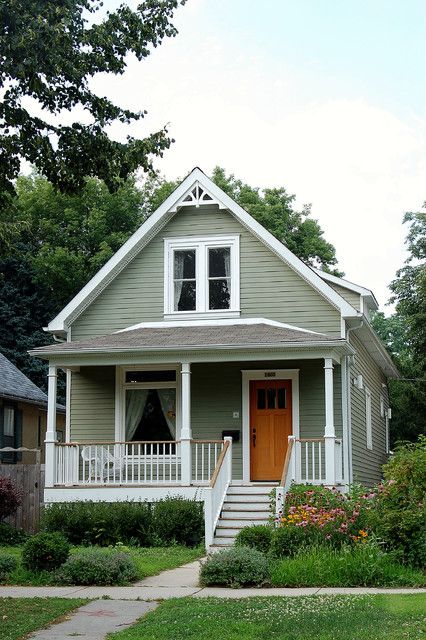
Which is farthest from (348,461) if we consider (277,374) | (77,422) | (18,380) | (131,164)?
(18,380)

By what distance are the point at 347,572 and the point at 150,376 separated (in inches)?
402

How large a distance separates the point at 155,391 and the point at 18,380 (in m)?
10.6

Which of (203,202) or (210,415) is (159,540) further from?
(203,202)

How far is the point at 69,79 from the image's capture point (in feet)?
37.6

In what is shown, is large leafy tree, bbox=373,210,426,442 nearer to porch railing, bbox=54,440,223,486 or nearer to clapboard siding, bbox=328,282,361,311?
clapboard siding, bbox=328,282,361,311

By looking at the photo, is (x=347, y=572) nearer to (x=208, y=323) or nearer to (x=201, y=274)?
(x=208, y=323)

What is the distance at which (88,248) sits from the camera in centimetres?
4303

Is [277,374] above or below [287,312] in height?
below

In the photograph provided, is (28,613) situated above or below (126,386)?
below

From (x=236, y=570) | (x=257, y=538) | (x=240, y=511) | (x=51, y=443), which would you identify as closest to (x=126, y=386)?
(x=51, y=443)

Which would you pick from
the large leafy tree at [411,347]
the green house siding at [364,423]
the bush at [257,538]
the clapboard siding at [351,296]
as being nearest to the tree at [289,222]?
the large leafy tree at [411,347]

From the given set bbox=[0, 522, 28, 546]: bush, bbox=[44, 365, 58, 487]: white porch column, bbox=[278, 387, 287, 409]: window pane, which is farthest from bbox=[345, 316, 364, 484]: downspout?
bbox=[0, 522, 28, 546]: bush

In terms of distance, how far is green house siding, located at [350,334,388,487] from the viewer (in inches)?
Result: 893

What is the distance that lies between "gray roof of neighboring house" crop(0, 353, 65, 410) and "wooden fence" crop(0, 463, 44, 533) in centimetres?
734
